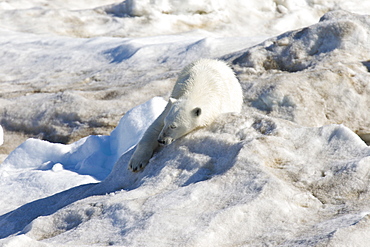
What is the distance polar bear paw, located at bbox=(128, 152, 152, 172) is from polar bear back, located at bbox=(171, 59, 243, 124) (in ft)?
2.79

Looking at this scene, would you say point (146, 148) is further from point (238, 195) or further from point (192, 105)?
point (238, 195)

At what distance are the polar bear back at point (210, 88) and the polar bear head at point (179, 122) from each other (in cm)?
11

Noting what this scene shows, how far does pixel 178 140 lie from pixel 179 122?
36 cm

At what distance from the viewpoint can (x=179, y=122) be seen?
17.8 ft

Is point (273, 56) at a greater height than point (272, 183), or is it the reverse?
point (272, 183)

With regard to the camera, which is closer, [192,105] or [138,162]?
[138,162]

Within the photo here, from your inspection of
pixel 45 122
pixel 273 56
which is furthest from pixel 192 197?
pixel 45 122

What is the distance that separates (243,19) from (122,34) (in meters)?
5.00

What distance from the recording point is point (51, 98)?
35.8 feet

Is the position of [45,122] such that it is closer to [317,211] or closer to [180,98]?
[180,98]

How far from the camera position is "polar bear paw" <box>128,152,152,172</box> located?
16.6 ft

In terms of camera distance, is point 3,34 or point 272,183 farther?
point 3,34

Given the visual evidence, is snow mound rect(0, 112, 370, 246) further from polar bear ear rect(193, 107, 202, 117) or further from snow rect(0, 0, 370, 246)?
polar bear ear rect(193, 107, 202, 117)

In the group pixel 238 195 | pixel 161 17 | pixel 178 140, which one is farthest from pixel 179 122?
pixel 161 17
